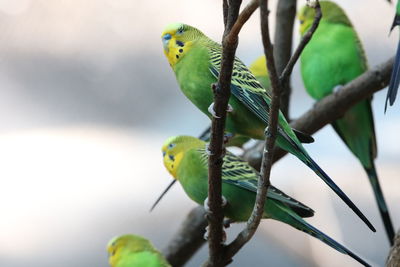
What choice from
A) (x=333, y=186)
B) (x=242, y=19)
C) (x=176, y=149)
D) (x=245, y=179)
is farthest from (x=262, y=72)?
(x=242, y=19)

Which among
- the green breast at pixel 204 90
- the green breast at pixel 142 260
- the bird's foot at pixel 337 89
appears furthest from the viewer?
the bird's foot at pixel 337 89

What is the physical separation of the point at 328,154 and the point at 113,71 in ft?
3.62

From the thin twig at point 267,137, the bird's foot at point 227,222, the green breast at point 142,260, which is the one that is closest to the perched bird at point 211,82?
the thin twig at point 267,137

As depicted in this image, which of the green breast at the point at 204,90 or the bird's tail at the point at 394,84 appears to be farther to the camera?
the green breast at the point at 204,90

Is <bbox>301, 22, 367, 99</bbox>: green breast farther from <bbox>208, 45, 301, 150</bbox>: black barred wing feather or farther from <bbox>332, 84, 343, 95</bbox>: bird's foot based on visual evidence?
<bbox>208, 45, 301, 150</bbox>: black barred wing feather

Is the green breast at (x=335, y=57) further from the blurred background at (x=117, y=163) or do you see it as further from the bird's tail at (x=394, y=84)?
the bird's tail at (x=394, y=84)

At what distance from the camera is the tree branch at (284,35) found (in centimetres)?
222

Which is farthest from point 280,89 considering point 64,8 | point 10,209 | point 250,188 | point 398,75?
point 10,209

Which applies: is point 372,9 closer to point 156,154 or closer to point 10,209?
point 156,154

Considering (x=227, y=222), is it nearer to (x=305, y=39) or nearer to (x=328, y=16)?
(x=305, y=39)

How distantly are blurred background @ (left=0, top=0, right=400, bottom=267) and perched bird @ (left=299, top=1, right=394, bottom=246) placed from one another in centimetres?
70

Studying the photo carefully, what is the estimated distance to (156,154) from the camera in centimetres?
343

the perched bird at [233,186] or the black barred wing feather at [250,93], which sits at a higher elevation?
the black barred wing feather at [250,93]

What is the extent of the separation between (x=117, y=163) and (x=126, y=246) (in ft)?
4.79
